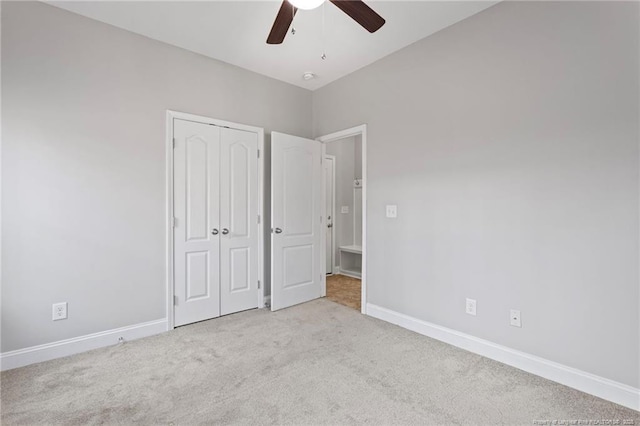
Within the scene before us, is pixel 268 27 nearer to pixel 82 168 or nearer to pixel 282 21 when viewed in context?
pixel 282 21

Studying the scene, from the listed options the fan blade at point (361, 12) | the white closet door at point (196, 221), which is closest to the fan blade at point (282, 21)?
the fan blade at point (361, 12)

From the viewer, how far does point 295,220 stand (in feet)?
12.6

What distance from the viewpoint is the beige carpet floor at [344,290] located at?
13.1 ft

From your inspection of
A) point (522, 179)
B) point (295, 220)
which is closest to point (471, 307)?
point (522, 179)

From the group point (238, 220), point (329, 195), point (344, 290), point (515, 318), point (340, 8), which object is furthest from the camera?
point (329, 195)

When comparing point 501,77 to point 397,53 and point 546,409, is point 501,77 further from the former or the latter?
point 546,409

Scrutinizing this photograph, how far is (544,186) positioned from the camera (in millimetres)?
2217

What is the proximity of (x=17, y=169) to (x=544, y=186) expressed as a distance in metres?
3.82

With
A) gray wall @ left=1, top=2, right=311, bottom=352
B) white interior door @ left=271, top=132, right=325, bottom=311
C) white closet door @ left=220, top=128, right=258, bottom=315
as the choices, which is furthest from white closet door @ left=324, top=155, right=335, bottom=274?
gray wall @ left=1, top=2, right=311, bottom=352

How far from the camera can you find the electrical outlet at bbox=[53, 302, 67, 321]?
8.26 feet

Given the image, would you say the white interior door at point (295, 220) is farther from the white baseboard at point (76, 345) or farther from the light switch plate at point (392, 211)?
the white baseboard at point (76, 345)

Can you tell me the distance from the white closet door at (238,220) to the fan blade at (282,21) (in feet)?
5.25

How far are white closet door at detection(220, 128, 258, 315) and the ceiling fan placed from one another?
166 cm

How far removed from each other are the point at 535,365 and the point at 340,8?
269 centimetres
